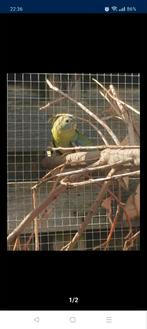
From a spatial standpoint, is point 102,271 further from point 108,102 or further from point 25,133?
point 108,102

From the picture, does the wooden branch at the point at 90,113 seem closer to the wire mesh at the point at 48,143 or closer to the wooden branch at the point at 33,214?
the wire mesh at the point at 48,143

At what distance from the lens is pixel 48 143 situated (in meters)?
1.05

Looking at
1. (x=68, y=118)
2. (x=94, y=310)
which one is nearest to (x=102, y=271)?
(x=94, y=310)

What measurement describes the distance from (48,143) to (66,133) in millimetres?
98

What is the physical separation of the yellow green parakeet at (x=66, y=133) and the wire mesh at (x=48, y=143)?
0.06 ft

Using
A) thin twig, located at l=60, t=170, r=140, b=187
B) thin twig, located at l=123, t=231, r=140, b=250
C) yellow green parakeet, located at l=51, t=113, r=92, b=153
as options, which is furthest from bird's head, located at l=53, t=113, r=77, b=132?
thin twig, located at l=123, t=231, r=140, b=250

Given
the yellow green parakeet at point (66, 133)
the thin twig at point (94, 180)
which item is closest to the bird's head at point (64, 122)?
the yellow green parakeet at point (66, 133)

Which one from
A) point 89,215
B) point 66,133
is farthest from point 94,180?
point 66,133

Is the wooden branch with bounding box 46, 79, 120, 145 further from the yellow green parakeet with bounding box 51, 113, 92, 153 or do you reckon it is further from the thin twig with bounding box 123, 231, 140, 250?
the thin twig with bounding box 123, 231, 140, 250

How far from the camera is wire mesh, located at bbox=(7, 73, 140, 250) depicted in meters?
0.91

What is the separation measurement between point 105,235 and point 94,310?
30 centimetres

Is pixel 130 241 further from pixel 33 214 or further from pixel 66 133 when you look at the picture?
pixel 66 133

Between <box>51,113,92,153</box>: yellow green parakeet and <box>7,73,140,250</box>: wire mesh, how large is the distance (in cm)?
2

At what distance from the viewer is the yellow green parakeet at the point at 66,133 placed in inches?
42.4
